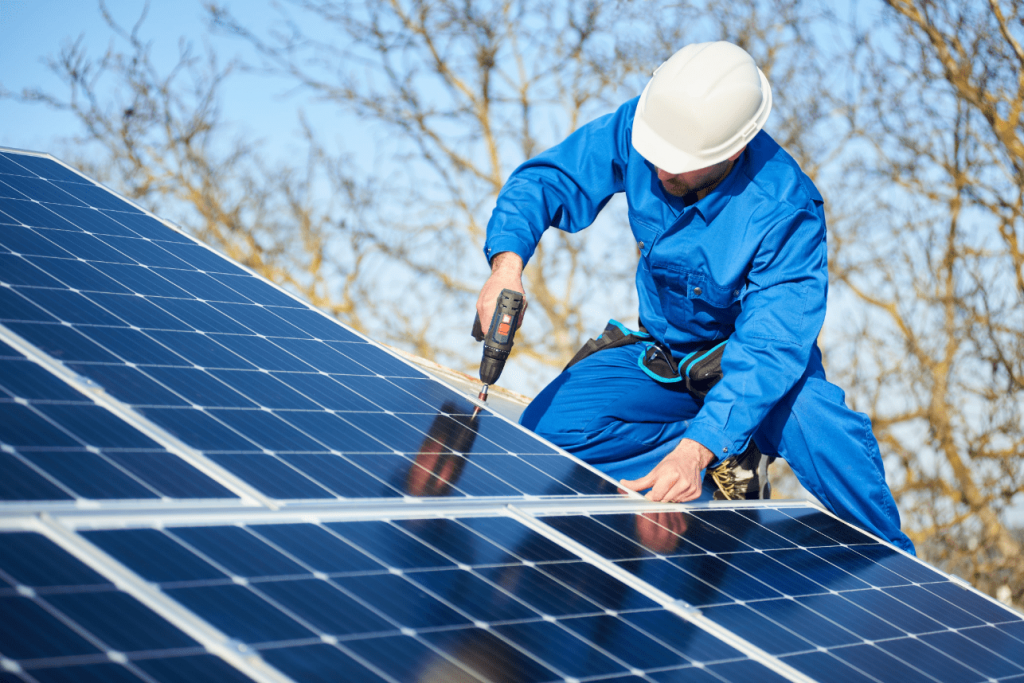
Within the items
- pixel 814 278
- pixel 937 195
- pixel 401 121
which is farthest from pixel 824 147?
pixel 814 278

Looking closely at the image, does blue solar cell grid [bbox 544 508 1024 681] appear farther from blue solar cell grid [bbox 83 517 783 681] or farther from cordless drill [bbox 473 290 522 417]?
cordless drill [bbox 473 290 522 417]

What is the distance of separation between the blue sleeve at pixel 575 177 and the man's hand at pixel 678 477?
1538 mm

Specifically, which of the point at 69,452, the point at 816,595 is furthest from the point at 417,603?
the point at 816,595

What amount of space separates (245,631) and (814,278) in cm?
318

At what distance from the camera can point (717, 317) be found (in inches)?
185

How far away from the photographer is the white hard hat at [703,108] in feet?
13.8

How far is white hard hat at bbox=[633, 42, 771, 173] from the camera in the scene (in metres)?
4.20

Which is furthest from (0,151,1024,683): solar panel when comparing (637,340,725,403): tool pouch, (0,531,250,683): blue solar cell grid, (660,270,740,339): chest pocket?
(660,270,740,339): chest pocket

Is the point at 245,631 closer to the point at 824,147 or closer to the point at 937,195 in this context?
the point at 937,195

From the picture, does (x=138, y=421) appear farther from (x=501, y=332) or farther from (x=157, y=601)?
(x=501, y=332)

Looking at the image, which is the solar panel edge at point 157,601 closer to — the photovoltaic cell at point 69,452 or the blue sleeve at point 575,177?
the photovoltaic cell at point 69,452

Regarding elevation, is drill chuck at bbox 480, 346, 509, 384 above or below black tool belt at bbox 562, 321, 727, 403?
below

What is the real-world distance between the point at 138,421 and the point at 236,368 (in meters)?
0.73

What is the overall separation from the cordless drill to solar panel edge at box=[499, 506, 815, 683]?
1359 millimetres
